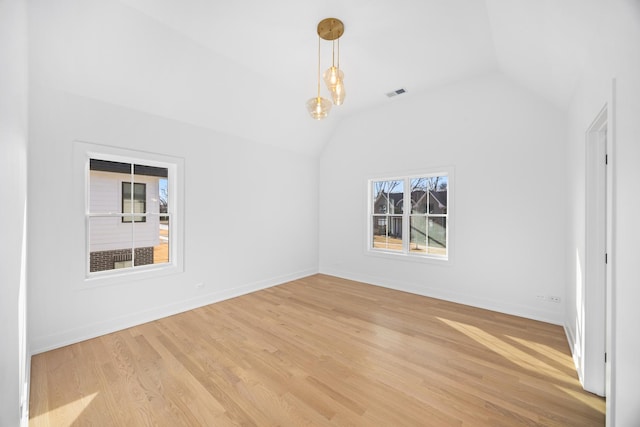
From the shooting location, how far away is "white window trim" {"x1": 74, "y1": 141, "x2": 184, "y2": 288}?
280 cm

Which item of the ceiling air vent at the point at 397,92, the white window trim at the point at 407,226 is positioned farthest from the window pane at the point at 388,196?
the ceiling air vent at the point at 397,92

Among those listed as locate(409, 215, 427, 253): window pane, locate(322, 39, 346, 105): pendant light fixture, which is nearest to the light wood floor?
locate(409, 215, 427, 253): window pane

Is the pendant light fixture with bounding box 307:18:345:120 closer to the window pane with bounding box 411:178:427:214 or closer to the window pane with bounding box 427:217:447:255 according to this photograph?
the window pane with bounding box 411:178:427:214

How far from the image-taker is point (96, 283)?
287 centimetres

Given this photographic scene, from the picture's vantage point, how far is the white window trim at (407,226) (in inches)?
159

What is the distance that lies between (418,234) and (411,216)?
34 centimetres

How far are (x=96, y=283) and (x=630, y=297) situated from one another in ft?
13.9

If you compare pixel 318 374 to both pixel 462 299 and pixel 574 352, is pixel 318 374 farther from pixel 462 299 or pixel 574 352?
pixel 462 299

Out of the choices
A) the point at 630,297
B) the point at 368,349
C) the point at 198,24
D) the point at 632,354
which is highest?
the point at 198,24

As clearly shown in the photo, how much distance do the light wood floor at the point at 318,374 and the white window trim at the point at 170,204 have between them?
2.03 ft

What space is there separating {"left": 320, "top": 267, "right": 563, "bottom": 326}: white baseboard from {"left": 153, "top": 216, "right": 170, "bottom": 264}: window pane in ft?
10.5

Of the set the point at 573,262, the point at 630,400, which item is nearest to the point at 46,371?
the point at 630,400

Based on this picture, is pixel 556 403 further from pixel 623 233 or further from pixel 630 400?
pixel 623 233

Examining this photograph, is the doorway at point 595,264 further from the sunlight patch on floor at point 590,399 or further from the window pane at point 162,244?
the window pane at point 162,244
